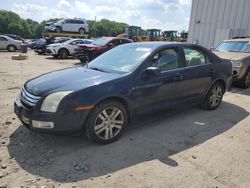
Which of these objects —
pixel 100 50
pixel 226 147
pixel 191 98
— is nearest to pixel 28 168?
pixel 226 147

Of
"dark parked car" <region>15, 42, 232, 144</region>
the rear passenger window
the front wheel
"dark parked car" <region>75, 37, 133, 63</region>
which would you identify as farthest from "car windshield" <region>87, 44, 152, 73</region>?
"dark parked car" <region>75, 37, 133, 63</region>

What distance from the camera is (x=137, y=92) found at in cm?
401

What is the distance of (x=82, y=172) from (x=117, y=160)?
20.7 inches

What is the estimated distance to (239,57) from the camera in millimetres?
7879

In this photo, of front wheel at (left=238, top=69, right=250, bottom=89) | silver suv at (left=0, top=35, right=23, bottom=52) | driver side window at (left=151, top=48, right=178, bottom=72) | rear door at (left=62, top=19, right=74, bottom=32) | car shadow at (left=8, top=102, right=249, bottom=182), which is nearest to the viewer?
car shadow at (left=8, top=102, right=249, bottom=182)

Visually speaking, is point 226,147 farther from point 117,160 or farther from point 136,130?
point 117,160

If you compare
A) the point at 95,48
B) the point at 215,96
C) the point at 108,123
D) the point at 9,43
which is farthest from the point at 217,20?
the point at 9,43

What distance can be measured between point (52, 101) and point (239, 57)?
6.49 metres

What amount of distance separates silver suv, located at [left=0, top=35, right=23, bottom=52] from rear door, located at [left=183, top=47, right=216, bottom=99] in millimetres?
22424

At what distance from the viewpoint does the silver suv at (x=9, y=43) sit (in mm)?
23578

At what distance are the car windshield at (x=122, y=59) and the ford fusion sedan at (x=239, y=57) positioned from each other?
14.4 ft

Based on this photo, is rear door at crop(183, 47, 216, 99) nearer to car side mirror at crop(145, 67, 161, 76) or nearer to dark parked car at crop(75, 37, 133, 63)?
car side mirror at crop(145, 67, 161, 76)

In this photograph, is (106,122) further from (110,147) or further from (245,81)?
(245,81)

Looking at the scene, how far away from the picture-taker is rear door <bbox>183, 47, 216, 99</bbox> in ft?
16.0
